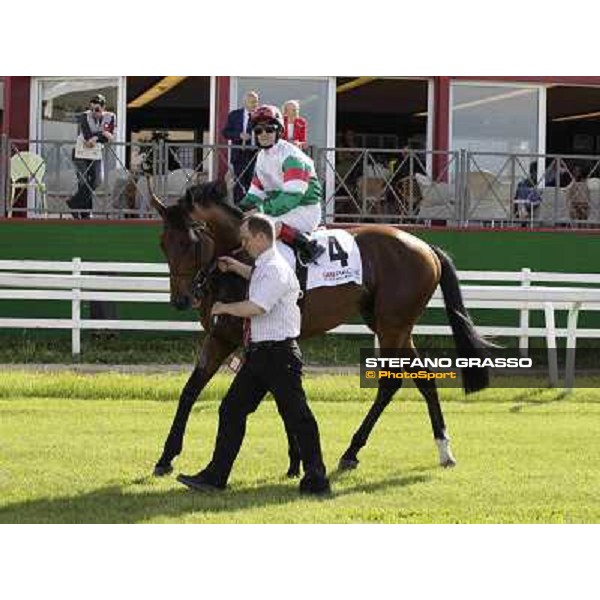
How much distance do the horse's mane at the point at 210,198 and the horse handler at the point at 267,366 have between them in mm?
753

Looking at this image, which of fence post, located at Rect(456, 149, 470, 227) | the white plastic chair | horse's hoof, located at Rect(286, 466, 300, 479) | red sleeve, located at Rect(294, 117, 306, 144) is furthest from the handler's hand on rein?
fence post, located at Rect(456, 149, 470, 227)

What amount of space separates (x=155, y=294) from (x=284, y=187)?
623 cm

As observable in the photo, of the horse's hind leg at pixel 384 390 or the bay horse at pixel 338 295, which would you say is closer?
the bay horse at pixel 338 295

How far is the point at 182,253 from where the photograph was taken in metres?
8.48

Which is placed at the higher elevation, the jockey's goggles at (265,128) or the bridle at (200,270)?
the jockey's goggles at (265,128)

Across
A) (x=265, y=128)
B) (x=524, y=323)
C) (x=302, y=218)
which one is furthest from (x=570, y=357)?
(x=265, y=128)

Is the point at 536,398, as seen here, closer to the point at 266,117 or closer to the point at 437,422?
the point at 437,422

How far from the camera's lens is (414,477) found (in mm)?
8562

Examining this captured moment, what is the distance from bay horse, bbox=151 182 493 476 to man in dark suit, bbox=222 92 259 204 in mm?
5478

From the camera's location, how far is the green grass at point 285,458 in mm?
7348

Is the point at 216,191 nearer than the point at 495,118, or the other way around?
the point at 216,191

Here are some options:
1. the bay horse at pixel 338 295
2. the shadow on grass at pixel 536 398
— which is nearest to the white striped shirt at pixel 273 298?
the bay horse at pixel 338 295

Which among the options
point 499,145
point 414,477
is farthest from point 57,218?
point 414,477

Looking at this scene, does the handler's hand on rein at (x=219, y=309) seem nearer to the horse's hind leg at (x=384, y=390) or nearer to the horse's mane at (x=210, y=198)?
the horse's mane at (x=210, y=198)
